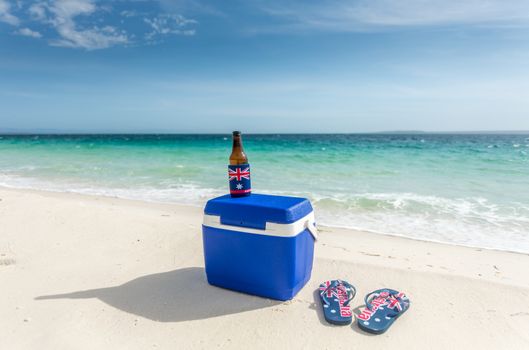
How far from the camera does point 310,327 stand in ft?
7.34

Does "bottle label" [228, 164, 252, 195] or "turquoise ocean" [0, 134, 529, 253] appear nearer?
"bottle label" [228, 164, 252, 195]

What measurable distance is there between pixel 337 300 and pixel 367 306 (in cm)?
21

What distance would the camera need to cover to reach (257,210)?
7.74 ft

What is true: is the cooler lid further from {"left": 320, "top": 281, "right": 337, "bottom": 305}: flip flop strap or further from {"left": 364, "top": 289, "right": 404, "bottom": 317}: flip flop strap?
{"left": 364, "top": 289, "right": 404, "bottom": 317}: flip flop strap

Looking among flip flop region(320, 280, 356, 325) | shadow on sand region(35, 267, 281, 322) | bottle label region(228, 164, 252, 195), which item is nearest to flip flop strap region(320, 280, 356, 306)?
flip flop region(320, 280, 356, 325)

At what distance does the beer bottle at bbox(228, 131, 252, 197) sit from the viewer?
→ 2.62 metres

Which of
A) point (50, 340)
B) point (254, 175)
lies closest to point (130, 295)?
point (50, 340)

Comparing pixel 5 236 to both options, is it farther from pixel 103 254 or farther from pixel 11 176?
pixel 11 176

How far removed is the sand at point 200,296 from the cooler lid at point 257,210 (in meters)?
0.62

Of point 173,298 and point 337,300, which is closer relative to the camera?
point 337,300

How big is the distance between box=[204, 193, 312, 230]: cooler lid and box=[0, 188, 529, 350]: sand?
0.62 m

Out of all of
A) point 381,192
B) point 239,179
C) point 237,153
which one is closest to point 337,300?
point 239,179

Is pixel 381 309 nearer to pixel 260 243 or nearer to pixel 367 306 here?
pixel 367 306

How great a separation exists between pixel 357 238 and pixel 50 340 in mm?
3417
